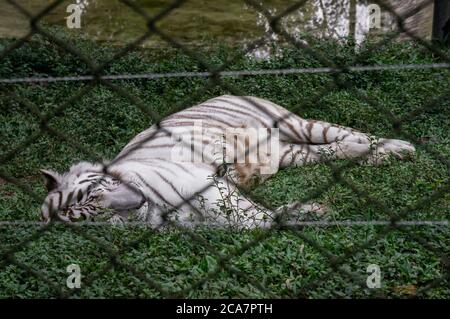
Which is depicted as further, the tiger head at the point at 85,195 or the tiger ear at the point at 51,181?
the tiger ear at the point at 51,181

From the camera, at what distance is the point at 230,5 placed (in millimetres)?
6750

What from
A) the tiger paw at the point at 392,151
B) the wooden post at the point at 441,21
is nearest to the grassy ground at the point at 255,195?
the tiger paw at the point at 392,151

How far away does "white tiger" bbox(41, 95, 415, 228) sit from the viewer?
304 centimetres

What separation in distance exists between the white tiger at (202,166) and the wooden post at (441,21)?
5.34 feet

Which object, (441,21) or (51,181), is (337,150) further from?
(441,21)

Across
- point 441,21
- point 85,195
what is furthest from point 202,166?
point 441,21

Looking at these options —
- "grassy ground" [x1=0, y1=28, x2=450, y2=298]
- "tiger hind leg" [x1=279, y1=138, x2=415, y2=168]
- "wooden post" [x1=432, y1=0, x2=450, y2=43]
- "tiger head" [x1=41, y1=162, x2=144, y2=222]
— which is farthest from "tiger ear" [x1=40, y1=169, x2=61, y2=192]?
"wooden post" [x1=432, y1=0, x2=450, y2=43]

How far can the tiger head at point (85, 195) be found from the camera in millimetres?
3072

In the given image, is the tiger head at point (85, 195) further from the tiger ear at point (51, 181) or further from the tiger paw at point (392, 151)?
the tiger paw at point (392, 151)

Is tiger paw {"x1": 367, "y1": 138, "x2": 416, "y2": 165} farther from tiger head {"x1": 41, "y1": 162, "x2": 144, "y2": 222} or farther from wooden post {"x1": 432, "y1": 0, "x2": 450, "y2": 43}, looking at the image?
wooden post {"x1": 432, "y1": 0, "x2": 450, "y2": 43}

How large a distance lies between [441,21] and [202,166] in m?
2.63

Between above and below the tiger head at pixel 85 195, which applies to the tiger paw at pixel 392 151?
above

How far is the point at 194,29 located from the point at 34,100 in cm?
200
